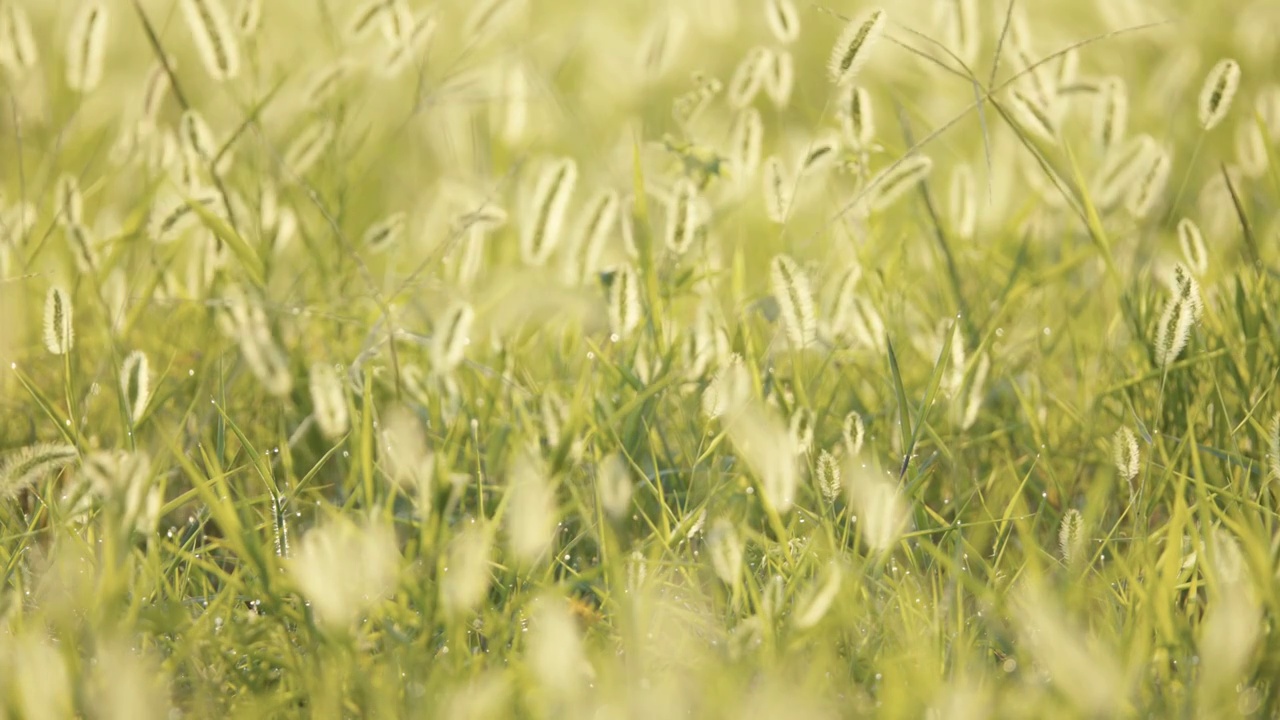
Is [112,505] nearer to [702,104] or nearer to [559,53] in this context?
[702,104]

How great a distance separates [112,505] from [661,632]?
502 mm

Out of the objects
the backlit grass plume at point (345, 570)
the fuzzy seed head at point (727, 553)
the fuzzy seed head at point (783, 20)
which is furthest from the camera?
the fuzzy seed head at point (783, 20)

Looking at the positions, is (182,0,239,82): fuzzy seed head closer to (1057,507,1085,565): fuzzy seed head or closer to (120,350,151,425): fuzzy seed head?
(120,350,151,425): fuzzy seed head

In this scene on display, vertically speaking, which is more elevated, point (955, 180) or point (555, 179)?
point (555, 179)

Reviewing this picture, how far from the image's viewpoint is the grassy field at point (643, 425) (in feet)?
3.40

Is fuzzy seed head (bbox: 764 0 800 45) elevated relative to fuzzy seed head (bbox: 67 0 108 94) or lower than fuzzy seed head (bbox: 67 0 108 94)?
lower

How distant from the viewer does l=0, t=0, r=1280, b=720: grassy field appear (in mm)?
1035

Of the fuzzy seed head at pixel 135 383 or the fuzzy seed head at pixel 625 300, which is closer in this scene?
the fuzzy seed head at pixel 135 383

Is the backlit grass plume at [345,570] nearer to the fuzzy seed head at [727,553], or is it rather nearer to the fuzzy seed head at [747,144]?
the fuzzy seed head at [727,553]

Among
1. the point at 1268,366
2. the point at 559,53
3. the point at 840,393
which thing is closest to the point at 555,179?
the point at 840,393

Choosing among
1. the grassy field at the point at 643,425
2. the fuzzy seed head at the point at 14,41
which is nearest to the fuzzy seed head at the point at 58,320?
the grassy field at the point at 643,425

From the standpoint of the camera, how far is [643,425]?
4.74ft

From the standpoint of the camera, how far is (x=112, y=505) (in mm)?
1076

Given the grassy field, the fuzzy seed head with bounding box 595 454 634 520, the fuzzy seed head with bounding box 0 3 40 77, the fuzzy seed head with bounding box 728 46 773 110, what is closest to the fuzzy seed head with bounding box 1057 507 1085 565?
the grassy field
